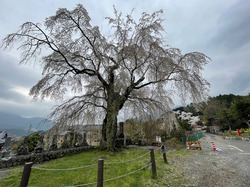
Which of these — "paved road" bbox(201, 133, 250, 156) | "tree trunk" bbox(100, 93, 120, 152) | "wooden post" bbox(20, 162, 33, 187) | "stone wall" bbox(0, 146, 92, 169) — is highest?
"tree trunk" bbox(100, 93, 120, 152)

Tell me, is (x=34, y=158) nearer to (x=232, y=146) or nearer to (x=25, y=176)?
(x=25, y=176)

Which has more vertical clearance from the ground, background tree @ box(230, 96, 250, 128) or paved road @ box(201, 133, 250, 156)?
background tree @ box(230, 96, 250, 128)

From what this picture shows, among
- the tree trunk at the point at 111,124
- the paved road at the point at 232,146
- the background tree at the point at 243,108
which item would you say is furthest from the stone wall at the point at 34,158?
the background tree at the point at 243,108

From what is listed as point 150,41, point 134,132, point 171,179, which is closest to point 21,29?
point 150,41

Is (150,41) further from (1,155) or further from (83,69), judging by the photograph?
(1,155)

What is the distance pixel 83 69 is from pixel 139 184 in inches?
301

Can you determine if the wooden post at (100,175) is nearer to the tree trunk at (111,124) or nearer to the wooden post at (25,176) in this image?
the wooden post at (25,176)

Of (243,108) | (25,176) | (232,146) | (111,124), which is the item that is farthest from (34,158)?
(243,108)

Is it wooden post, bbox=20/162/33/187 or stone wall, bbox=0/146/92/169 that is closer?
wooden post, bbox=20/162/33/187

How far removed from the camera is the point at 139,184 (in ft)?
13.5

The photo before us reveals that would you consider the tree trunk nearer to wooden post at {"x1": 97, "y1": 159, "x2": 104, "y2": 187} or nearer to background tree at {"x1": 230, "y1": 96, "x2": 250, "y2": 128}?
wooden post at {"x1": 97, "y1": 159, "x2": 104, "y2": 187}

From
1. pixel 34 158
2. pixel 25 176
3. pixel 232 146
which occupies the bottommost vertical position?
pixel 232 146

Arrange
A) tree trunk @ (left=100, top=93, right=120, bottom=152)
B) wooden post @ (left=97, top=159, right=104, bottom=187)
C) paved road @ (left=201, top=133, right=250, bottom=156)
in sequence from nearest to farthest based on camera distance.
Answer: wooden post @ (left=97, top=159, right=104, bottom=187) < tree trunk @ (left=100, top=93, right=120, bottom=152) < paved road @ (left=201, top=133, right=250, bottom=156)

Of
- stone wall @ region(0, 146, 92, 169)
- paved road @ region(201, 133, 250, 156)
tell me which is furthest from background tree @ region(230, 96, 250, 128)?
stone wall @ region(0, 146, 92, 169)
